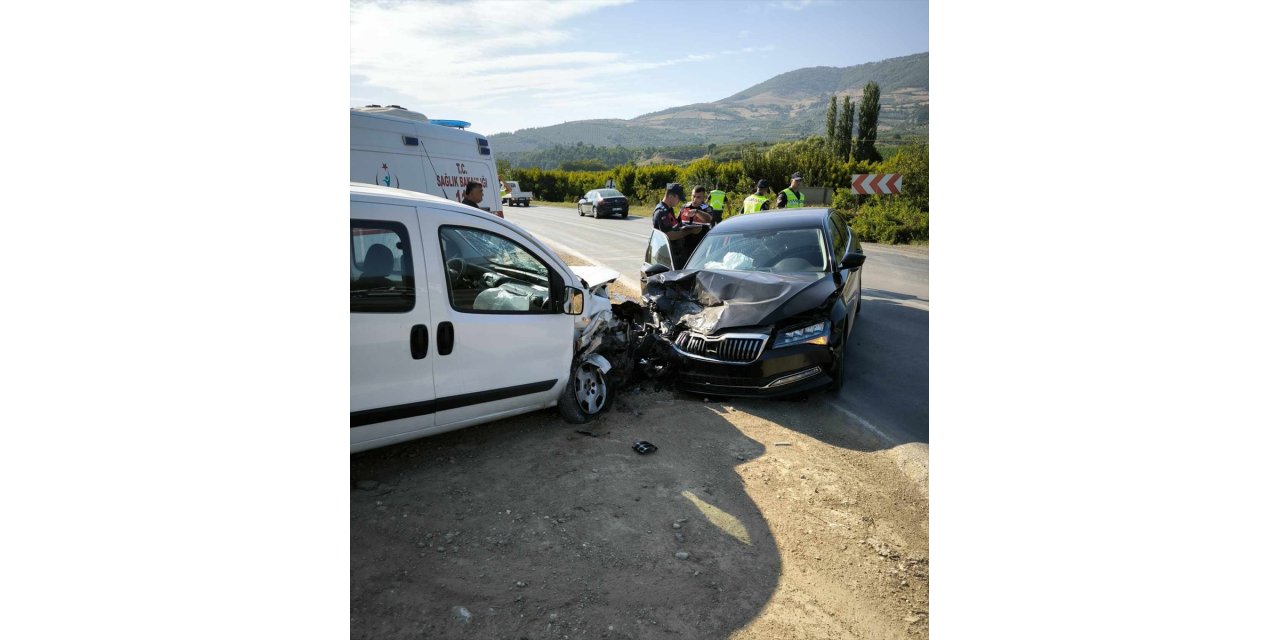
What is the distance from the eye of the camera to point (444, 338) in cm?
382

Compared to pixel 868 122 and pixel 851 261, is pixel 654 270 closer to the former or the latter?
pixel 851 261

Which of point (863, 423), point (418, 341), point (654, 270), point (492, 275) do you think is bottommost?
point (863, 423)

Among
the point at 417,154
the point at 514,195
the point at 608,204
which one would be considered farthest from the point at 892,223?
the point at 514,195

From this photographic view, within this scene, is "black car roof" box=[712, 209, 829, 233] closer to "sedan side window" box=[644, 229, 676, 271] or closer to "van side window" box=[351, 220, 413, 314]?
"sedan side window" box=[644, 229, 676, 271]

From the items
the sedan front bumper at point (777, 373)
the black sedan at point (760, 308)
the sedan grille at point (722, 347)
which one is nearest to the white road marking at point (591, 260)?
the black sedan at point (760, 308)

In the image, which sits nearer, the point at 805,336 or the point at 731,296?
the point at 805,336

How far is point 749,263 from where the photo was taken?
6.42 m

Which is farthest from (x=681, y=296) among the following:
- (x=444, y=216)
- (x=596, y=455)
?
(x=444, y=216)

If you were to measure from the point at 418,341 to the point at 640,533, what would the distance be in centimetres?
158

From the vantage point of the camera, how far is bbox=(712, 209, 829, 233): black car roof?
22.4 feet

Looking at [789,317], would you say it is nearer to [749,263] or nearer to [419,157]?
[749,263]

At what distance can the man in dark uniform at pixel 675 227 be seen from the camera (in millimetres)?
8188
